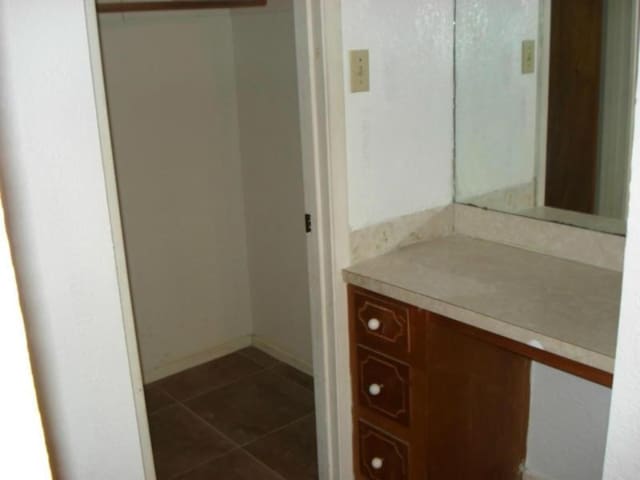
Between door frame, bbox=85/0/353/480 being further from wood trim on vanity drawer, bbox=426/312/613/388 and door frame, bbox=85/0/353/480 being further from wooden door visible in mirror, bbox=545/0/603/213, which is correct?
wooden door visible in mirror, bbox=545/0/603/213

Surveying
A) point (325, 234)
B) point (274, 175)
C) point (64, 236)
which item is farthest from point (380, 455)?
point (274, 175)

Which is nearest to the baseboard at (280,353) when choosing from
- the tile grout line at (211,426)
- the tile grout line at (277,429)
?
the tile grout line at (277,429)

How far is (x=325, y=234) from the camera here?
1977mm

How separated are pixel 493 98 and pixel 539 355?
941 mm

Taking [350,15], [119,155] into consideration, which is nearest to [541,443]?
[350,15]

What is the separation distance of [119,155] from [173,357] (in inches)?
37.2

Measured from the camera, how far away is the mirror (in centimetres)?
189

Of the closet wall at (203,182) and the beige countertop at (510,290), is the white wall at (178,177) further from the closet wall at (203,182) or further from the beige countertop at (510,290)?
the beige countertop at (510,290)

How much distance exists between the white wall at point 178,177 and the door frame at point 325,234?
1.17 m

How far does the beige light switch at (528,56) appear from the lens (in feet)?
7.00

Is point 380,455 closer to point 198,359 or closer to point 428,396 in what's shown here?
point 428,396

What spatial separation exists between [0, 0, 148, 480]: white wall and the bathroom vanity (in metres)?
0.70

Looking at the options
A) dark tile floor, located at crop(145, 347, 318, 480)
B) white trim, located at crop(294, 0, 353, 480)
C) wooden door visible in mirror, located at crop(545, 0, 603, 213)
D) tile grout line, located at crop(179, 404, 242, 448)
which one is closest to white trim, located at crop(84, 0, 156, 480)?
white trim, located at crop(294, 0, 353, 480)

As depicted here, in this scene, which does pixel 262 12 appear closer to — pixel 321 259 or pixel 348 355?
pixel 321 259
